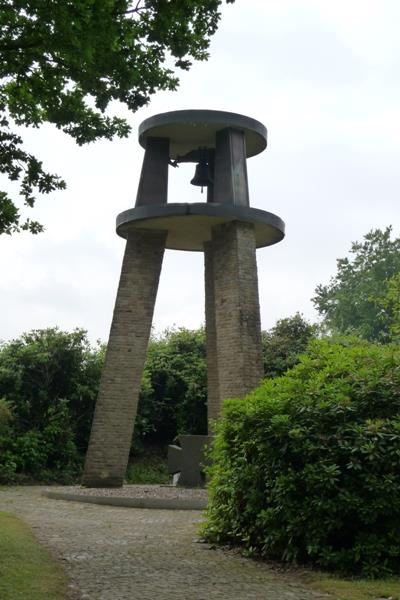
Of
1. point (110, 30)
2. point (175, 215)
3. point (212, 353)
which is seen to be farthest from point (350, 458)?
point (212, 353)

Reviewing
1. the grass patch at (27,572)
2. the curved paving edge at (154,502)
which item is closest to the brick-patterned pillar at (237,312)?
the curved paving edge at (154,502)

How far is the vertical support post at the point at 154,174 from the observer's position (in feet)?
57.0

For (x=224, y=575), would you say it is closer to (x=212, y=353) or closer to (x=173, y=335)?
(x=212, y=353)

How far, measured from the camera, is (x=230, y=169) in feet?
55.4

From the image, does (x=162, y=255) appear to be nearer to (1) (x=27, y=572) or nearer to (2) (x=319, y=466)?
(2) (x=319, y=466)

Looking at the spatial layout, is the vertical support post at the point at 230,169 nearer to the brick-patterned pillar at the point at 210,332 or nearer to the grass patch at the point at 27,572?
the brick-patterned pillar at the point at 210,332

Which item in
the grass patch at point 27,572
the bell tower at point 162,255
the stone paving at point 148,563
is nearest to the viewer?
the grass patch at point 27,572

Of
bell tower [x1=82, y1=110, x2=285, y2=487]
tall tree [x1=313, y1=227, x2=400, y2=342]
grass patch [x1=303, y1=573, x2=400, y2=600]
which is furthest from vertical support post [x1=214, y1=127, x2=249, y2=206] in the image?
tall tree [x1=313, y1=227, x2=400, y2=342]

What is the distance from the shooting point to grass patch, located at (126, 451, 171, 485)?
21.8 metres

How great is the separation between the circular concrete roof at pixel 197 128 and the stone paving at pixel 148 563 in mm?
9206

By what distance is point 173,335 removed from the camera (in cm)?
2709

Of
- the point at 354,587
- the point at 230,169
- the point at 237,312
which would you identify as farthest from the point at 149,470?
the point at 354,587

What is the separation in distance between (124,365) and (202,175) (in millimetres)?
5148

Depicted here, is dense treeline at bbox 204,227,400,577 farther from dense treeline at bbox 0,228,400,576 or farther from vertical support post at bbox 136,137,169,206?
vertical support post at bbox 136,137,169,206
